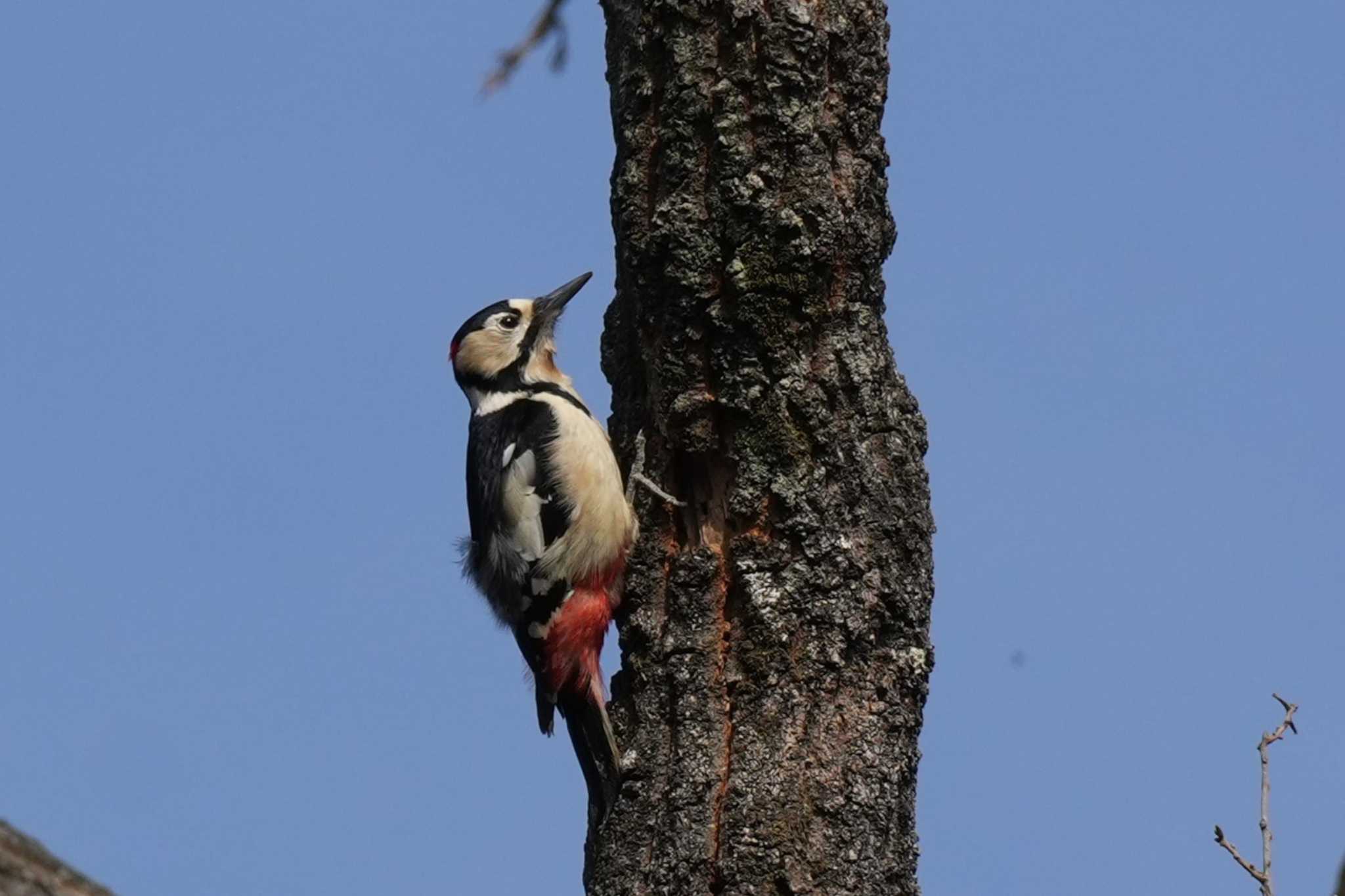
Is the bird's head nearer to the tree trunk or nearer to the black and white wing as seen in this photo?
the black and white wing

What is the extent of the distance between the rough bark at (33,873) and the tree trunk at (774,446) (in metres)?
2.01

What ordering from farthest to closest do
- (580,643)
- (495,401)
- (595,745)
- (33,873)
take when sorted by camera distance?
(495,401)
(580,643)
(595,745)
(33,873)

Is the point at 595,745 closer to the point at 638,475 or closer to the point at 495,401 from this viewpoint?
the point at 638,475

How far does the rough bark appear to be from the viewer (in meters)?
2.45

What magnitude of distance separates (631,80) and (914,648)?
54.9 inches

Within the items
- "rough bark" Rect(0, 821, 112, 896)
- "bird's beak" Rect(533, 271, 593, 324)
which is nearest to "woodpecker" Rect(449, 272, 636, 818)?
"bird's beak" Rect(533, 271, 593, 324)

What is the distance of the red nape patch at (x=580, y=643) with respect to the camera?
206 inches

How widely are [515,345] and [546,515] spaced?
2.92 ft

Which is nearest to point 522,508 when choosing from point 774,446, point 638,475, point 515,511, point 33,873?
point 515,511

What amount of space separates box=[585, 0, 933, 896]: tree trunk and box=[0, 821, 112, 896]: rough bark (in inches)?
78.9

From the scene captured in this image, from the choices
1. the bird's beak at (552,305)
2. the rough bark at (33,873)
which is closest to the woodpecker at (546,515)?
the bird's beak at (552,305)

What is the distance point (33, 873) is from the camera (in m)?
2.47

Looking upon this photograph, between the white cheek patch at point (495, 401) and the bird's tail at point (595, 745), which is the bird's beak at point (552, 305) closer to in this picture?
the white cheek patch at point (495, 401)

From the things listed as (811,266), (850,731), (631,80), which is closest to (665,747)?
(850,731)
